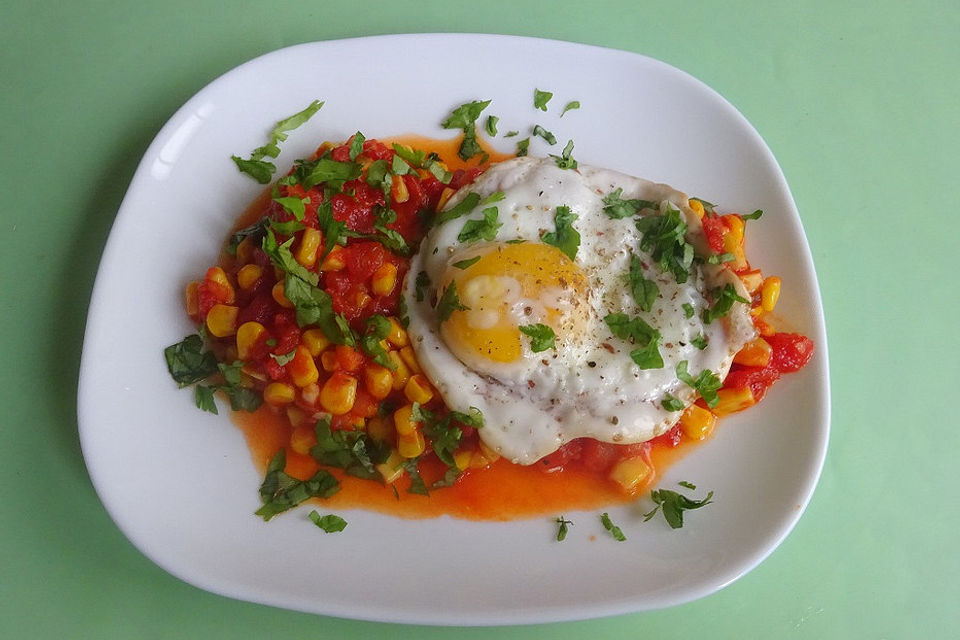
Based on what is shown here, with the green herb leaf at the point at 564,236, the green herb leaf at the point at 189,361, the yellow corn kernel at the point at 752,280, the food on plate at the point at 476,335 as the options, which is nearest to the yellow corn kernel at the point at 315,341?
the food on plate at the point at 476,335

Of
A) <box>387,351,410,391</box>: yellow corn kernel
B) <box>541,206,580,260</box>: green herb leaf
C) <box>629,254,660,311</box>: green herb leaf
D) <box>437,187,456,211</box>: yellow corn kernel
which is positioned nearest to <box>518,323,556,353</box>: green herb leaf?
<box>541,206,580,260</box>: green herb leaf

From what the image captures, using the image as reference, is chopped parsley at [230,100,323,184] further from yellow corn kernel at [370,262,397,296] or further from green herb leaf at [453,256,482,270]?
green herb leaf at [453,256,482,270]

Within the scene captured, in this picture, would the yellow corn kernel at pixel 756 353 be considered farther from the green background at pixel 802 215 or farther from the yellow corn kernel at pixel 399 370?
the yellow corn kernel at pixel 399 370

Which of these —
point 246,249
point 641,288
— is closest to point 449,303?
point 641,288

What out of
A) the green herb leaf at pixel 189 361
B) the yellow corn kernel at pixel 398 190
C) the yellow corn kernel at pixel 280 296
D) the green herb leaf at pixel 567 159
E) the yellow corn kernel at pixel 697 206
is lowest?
the green herb leaf at pixel 189 361

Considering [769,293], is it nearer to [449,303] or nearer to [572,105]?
[572,105]

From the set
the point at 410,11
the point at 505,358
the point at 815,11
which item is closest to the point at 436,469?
the point at 505,358

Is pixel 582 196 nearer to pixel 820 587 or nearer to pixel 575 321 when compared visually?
pixel 575 321
